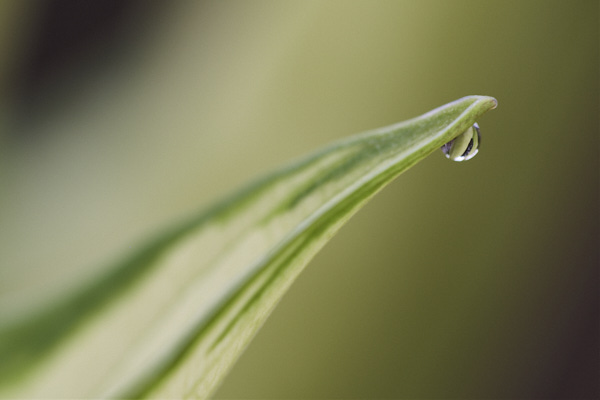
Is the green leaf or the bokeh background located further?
the bokeh background

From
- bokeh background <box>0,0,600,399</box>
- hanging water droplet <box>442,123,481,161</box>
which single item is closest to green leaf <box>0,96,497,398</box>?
hanging water droplet <box>442,123,481,161</box>

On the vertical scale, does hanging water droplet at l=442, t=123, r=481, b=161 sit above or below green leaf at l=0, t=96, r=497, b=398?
above

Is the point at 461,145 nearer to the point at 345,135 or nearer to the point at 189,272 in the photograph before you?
the point at 189,272

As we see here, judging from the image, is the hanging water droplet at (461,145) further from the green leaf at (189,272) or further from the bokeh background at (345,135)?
the bokeh background at (345,135)

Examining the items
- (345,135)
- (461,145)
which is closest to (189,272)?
(461,145)

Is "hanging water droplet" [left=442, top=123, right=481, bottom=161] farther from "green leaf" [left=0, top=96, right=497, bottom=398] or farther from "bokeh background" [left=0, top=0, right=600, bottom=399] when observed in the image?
"bokeh background" [left=0, top=0, right=600, bottom=399]
